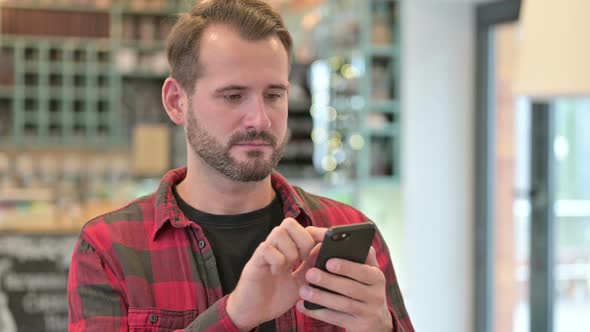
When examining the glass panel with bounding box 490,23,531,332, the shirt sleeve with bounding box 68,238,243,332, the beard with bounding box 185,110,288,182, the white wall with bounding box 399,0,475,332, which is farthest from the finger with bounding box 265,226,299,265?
the white wall with bounding box 399,0,475,332

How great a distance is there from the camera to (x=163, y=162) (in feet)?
23.3

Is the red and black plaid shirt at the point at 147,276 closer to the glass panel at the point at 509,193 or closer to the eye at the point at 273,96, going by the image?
the eye at the point at 273,96

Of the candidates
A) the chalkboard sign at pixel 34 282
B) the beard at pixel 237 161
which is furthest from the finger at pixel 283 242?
the chalkboard sign at pixel 34 282

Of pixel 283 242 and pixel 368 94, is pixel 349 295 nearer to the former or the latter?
pixel 283 242

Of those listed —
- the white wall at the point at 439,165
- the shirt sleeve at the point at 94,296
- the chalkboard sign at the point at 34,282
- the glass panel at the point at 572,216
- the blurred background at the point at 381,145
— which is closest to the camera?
the shirt sleeve at the point at 94,296

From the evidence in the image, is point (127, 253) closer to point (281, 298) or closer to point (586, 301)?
point (281, 298)

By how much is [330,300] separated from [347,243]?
94 millimetres

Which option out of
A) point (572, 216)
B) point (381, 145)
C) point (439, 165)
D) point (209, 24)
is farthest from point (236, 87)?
point (381, 145)

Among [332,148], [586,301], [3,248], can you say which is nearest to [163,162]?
[332,148]

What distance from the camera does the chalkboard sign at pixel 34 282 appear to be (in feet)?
12.2

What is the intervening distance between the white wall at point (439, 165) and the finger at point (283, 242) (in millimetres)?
4290

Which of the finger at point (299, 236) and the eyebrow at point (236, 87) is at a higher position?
the eyebrow at point (236, 87)

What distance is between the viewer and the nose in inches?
53.7

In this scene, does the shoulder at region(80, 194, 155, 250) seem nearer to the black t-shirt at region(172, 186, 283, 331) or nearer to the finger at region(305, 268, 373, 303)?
the black t-shirt at region(172, 186, 283, 331)
